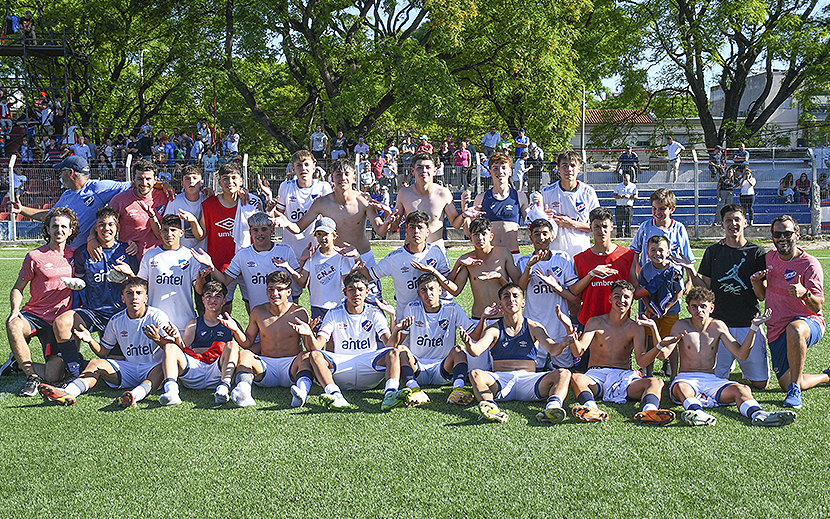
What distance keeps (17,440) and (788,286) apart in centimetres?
654

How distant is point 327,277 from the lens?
7.50 meters

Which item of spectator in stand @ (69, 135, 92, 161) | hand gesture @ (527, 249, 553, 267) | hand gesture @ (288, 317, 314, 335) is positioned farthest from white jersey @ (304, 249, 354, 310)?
spectator in stand @ (69, 135, 92, 161)

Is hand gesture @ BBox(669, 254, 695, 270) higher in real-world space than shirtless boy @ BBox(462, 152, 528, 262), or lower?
lower

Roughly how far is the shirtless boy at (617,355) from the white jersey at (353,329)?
1.85 metres

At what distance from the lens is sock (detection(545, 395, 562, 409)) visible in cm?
578

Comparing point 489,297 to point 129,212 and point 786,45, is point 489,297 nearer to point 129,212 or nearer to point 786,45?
point 129,212

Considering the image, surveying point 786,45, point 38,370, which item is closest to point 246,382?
point 38,370

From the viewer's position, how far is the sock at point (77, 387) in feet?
20.9

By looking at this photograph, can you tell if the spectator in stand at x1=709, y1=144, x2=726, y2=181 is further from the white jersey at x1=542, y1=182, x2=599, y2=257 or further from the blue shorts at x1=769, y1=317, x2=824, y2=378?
the blue shorts at x1=769, y1=317, x2=824, y2=378

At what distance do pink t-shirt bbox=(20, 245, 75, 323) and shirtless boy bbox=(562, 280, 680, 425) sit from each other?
4.92 metres

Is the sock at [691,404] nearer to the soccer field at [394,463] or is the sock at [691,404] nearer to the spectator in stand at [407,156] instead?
the soccer field at [394,463]

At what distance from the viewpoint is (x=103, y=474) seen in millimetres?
4770

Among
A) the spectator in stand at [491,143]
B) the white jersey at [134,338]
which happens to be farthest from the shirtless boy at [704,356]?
the spectator in stand at [491,143]

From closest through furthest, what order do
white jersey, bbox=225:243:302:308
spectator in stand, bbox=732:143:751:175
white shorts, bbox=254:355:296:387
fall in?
white shorts, bbox=254:355:296:387 → white jersey, bbox=225:243:302:308 → spectator in stand, bbox=732:143:751:175
